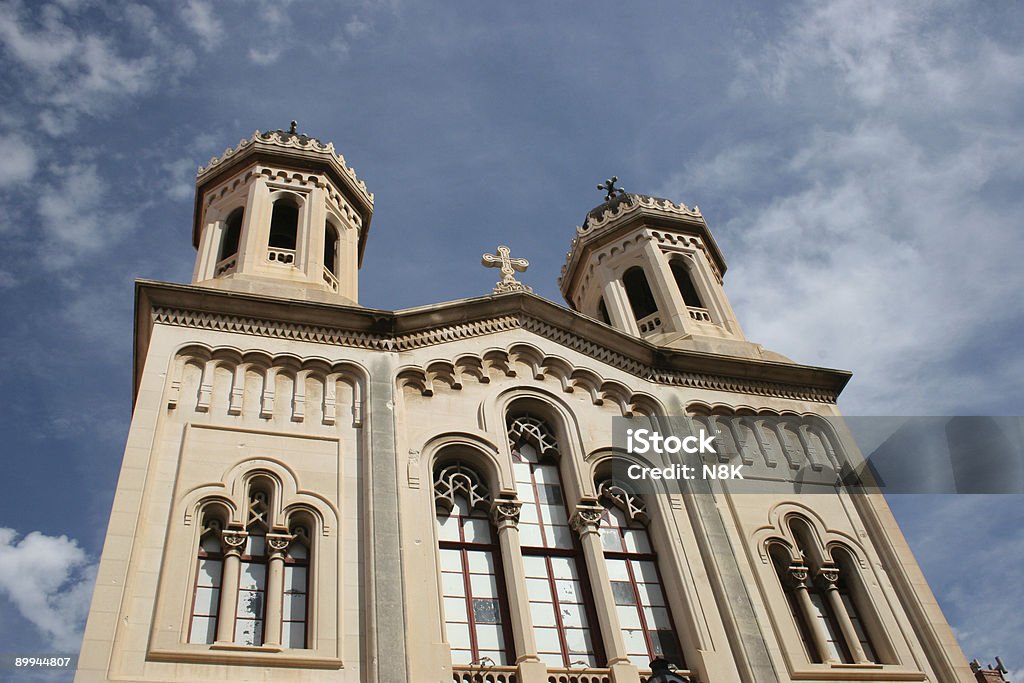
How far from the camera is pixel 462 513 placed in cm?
1513


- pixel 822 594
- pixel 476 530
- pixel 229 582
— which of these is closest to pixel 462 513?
pixel 476 530

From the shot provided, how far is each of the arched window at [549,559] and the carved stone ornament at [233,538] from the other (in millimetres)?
4066

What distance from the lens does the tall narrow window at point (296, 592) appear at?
41.2 ft

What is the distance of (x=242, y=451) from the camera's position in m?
14.4

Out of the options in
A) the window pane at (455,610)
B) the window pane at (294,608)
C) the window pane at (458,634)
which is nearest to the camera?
the window pane at (294,608)

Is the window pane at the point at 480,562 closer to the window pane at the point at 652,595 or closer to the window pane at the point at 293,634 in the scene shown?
the window pane at the point at 652,595

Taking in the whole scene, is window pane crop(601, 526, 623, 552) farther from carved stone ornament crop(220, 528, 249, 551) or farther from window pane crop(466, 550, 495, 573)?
carved stone ornament crop(220, 528, 249, 551)

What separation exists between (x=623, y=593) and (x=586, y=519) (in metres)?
1.23

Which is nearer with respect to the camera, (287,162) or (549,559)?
(549,559)

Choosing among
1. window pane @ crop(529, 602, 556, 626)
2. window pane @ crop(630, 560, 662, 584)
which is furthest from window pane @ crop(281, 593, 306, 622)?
window pane @ crop(630, 560, 662, 584)

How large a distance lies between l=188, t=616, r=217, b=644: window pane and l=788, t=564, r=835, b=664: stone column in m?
8.60

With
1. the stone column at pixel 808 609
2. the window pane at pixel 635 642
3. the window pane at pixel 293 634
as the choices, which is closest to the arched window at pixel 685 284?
the stone column at pixel 808 609

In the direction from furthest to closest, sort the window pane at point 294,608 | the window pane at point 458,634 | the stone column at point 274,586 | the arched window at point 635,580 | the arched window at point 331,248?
1. the arched window at point 331,248
2. the arched window at point 635,580
3. the window pane at point 458,634
4. the window pane at point 294,608
5. the stone column at point 274,586

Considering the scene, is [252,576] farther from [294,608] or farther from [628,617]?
[628,617]
